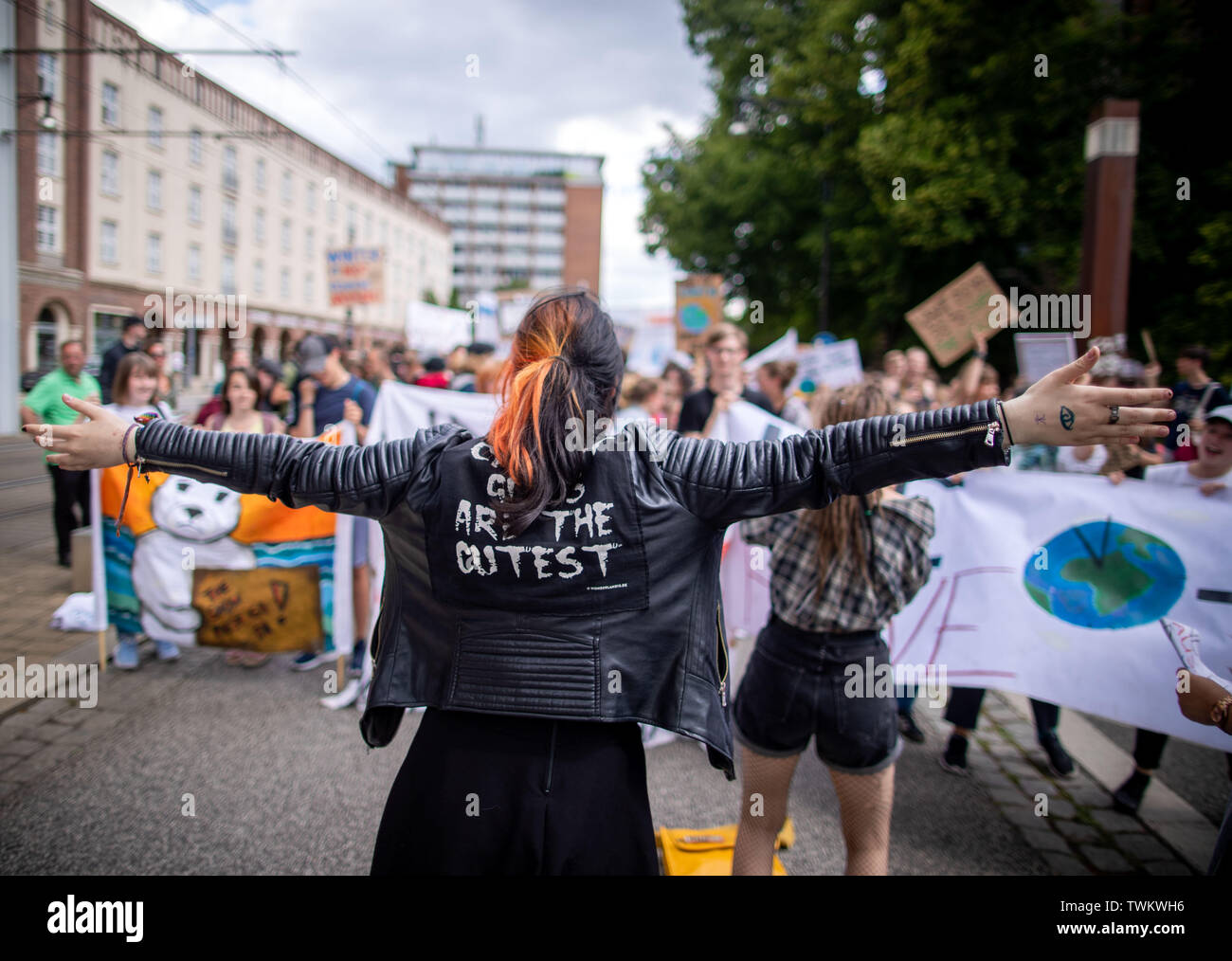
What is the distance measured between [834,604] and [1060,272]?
14.1 meters

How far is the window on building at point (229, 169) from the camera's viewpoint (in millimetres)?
5296

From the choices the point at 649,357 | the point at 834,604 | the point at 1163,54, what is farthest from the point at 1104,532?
the point at 1163,54

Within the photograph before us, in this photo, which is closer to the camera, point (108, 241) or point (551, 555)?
point (551, 555)

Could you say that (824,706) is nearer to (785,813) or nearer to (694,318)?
(785,813)

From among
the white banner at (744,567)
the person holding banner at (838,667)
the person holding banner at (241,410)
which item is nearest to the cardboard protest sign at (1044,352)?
the white banner at (744,567)

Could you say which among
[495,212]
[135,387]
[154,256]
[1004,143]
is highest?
[495,212]

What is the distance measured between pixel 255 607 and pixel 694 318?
9.23 m

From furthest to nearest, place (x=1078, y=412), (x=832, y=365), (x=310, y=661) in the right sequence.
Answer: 1. (x=832, y=365)
2. (x=310, y=661)
3. (x=1078, y=412)

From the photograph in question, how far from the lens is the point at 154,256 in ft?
13.6

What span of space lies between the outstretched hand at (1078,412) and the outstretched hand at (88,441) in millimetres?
1802

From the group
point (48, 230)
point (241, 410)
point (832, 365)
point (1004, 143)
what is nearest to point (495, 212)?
point (1004, 143)

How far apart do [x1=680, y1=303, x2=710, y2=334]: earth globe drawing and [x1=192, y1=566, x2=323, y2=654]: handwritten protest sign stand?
8.92m

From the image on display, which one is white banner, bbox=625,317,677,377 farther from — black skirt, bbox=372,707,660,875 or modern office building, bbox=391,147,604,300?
modern office building, bbox=391,147,604,300

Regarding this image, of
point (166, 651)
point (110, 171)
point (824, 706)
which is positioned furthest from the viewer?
point (166, 651)
